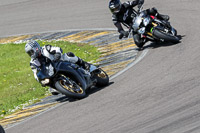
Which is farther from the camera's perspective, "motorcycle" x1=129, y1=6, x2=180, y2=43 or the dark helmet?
the dark helmet

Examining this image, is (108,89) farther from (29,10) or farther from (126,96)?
(29,10)

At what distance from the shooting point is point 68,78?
1141 centimetres

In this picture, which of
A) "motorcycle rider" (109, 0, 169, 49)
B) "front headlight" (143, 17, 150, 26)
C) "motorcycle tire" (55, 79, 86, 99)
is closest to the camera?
"motorcycle tire" (55, 79, 86, 99)

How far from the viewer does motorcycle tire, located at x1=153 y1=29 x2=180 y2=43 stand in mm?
13312

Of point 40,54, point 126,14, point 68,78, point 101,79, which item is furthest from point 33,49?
point 126,14

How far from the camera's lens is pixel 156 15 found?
14.1 metres

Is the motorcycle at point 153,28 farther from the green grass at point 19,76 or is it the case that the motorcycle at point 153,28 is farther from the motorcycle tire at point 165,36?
the green grass at point 19,76

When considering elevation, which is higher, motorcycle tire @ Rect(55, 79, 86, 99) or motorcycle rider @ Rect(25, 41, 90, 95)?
motorcycle rider @ Rect(25, 41, 90, 95)

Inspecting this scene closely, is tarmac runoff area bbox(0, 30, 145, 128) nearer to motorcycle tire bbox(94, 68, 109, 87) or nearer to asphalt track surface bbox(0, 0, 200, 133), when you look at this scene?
asphalt track surface bbox(0, 0, 200, 133)

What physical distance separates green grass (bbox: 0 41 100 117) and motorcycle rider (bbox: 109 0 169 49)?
1233mm

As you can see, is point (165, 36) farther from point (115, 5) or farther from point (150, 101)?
point (150, 101)

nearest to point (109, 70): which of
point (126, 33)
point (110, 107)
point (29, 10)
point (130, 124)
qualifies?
point (126, 33)

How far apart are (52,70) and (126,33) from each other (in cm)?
360

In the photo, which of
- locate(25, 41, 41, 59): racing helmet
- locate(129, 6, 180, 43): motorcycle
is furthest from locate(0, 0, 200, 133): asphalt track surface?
locate(25, 41, 41, 59): racing helmet
